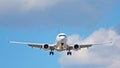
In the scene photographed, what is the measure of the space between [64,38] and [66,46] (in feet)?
6.96

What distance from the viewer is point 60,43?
19838cm

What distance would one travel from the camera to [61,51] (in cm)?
19788

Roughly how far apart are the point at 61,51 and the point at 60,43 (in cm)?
204

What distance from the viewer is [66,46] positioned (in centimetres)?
19862

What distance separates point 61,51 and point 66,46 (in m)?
1.89

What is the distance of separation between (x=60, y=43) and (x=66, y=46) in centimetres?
167

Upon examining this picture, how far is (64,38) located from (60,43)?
1802 mm

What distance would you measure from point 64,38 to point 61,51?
355cm
